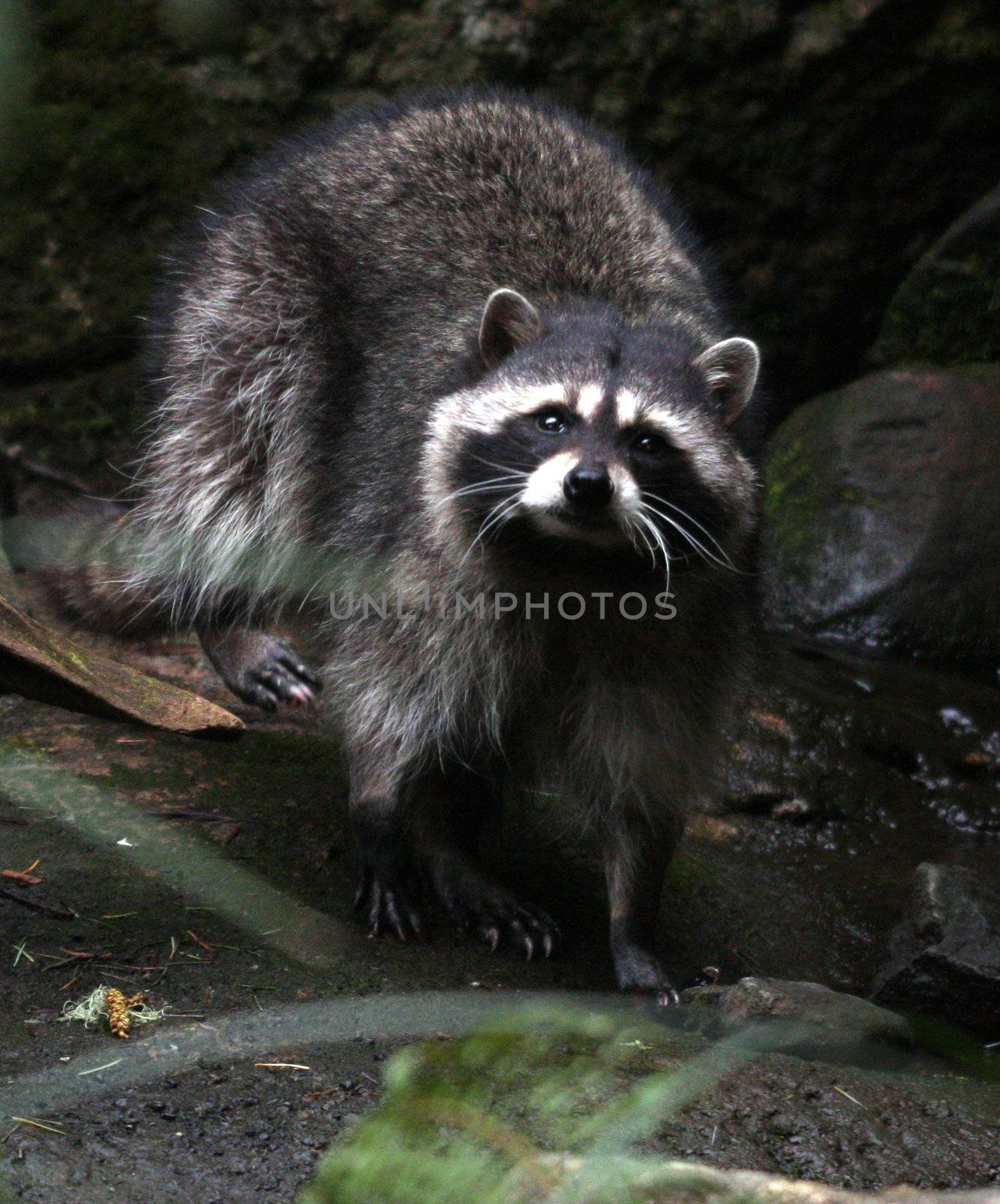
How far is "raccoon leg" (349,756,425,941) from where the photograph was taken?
4000 millimetres

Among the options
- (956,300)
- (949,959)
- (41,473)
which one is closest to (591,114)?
(956,300)

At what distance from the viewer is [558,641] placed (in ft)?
13.1

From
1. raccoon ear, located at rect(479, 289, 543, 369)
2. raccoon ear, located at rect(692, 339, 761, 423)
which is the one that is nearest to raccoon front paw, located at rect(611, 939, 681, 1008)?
raccoon ear, located at rect(692, 339, 761, 423)

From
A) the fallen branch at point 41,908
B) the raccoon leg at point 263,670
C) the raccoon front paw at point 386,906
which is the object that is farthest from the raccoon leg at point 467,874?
the fallen branch at point 41,908

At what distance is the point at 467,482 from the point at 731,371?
0.81 metres

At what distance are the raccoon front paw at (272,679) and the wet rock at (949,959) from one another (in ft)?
6.82

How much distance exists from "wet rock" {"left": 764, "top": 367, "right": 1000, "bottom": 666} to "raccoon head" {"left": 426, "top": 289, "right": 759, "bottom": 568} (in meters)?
2.62

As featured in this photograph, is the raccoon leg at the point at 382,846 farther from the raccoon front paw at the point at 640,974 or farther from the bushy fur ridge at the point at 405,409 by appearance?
the raccoon front paw at the point at 640,974

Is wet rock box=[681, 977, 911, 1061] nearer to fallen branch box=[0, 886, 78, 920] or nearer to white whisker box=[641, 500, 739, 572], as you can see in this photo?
white whisker box=[641, 500, 739, 572]

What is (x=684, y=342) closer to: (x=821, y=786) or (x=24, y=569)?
(x=821, y=786)

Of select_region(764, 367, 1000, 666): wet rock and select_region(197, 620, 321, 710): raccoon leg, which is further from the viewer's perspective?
select_region(764, 367, 1000, 666): wet rock

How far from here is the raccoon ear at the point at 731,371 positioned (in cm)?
385

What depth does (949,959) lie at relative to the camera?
12.7 feet

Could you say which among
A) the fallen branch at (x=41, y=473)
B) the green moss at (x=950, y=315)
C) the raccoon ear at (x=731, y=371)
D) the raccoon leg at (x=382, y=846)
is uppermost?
the green moss at (x=950, y=315)
